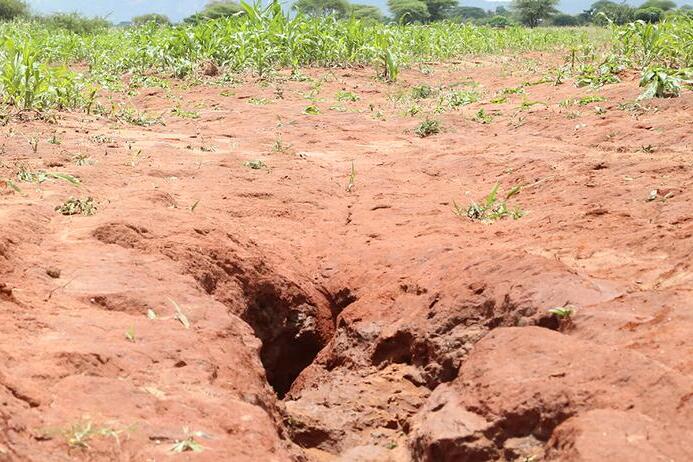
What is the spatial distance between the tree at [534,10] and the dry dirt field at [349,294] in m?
33.2

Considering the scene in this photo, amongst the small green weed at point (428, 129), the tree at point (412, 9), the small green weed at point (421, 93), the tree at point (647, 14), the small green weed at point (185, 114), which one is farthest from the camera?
the tree at point (412, 9)

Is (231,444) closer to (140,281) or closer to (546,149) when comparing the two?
(140,281)

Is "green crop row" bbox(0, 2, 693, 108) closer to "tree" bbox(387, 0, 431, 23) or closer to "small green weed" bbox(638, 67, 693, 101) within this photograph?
"small green weed" bbox(638, 67, 693, 101)

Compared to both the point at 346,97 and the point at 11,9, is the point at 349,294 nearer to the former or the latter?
the point at 346,97

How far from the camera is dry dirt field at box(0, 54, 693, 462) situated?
2.42 metres

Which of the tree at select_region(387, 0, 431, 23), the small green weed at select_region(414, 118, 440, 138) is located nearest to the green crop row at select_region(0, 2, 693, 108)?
the small green weed at select_region(414, 118, 440, 138)

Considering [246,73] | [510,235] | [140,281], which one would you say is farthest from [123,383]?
[246,73]

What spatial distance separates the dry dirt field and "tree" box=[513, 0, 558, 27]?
3321 centimetres

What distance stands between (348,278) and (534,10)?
120 feet

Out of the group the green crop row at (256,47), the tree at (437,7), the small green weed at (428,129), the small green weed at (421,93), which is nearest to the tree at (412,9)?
the tree at (437,7)

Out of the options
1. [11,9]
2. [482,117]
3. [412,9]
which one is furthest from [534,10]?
[482,117]

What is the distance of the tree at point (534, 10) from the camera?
38031mm

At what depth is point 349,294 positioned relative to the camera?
4164mm

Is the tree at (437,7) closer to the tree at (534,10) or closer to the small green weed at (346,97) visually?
the tree at (534,10)
